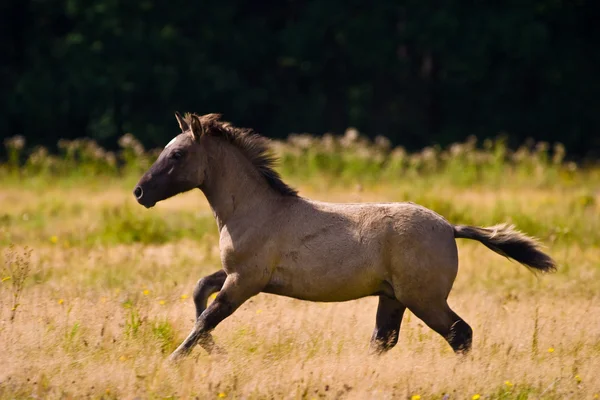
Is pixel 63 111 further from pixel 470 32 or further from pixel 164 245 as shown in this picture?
pixel 164 245

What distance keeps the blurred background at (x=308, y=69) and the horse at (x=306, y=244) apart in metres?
19.1

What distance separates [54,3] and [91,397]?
877 inches

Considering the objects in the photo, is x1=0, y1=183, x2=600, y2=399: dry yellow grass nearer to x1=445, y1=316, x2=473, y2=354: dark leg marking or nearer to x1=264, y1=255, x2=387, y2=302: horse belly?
x1=445, y1=316, x2=473, y2=354: dark leg marking

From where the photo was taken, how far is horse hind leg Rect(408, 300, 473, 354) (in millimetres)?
7251

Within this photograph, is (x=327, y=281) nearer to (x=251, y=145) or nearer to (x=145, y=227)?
(x=251, y=145)

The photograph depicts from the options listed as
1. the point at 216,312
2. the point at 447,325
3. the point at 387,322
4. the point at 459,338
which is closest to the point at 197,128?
the point at 216,312

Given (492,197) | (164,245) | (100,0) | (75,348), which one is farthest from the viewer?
(100,0)

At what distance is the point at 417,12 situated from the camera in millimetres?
27828

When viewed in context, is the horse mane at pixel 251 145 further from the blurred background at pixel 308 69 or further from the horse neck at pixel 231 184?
the blurred background at pixel 308 69

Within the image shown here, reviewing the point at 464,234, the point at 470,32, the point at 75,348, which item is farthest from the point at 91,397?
the point at 470,32

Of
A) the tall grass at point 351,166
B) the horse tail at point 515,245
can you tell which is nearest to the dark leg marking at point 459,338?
the horse tail at point 515,245

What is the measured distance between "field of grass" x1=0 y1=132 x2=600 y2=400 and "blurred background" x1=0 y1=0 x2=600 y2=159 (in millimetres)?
9961

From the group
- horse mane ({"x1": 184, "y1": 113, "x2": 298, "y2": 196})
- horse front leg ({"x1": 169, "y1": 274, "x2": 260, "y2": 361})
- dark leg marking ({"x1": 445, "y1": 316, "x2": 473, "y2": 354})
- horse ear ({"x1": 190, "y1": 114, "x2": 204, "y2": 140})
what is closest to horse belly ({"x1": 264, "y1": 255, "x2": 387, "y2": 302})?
horse front leg ({"x1": 169, "y1": 274, "x2": 260, "y2": 361})

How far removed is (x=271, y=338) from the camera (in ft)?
25.5
